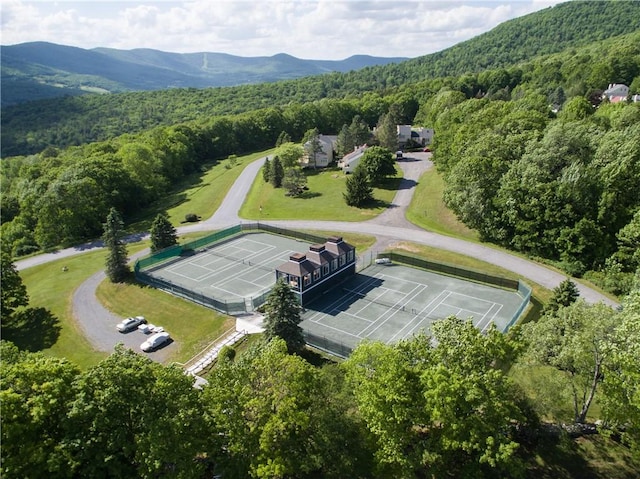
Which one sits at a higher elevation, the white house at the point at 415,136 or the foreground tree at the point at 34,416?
the foreground tree at the point at 34,416

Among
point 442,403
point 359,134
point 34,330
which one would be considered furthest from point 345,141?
point 442,403

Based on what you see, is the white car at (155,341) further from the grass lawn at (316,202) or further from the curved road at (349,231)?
the grass lawn at (316,202)

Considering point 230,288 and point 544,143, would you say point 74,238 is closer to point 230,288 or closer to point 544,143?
point 230,288

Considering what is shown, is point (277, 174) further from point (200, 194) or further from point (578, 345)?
point (578, 345)

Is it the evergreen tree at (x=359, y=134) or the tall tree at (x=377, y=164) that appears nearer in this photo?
the tall tree at (x=377, y=164)

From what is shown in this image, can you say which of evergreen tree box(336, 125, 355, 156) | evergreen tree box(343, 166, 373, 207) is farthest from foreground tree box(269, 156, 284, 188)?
evergreen tree box(336, 125, 355, 156)

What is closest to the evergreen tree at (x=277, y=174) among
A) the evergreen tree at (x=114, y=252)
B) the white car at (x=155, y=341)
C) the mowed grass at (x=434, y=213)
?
the mowed grass at (x=434, y=213)

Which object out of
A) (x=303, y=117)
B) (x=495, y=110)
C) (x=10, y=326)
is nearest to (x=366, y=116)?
(x=303, y=117)
